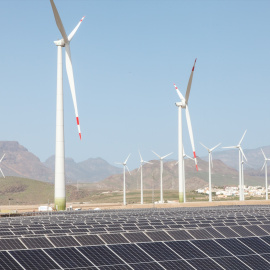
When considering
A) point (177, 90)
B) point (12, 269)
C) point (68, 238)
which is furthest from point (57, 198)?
point (12, 269)

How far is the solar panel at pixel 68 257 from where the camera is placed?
2452cm

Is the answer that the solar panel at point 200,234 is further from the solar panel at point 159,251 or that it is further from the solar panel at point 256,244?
the solar panel at point 159,251

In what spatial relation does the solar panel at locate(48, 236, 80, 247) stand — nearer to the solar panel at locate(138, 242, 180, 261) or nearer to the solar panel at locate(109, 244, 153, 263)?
the solar panel at locate(109, 244, 153, 263)

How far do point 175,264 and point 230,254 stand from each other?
3.56 meters

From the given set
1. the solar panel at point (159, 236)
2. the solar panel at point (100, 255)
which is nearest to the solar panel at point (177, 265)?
the solar panel at point (100, 255)

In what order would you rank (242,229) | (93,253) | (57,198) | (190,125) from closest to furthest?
(93,253), (242,229), (57,198), (190,125)

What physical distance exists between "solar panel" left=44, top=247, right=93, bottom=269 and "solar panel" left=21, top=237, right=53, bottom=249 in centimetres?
303

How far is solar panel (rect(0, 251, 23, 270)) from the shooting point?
22.8 m

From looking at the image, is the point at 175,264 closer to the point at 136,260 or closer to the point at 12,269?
the point at 136,260

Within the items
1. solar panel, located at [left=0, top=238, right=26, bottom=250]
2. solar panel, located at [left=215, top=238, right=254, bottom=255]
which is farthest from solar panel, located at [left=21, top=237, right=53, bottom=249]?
solar panel, located at [left=215, top=238, right=254, bottom=255]

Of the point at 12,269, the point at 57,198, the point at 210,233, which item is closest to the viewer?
the point at 12,269

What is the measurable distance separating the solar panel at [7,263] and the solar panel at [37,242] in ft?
14.9

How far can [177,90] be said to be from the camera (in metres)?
144

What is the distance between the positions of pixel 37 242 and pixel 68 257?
15.2 feet
